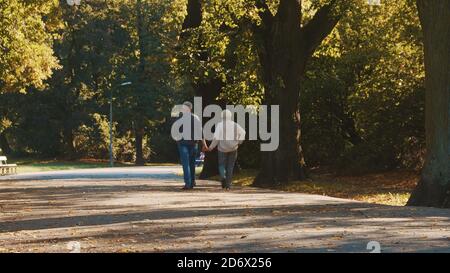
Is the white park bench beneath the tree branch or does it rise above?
beneath

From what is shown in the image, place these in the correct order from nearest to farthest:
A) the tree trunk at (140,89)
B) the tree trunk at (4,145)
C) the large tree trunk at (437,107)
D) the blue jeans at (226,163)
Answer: the large tree trunk at (437,107) → the blue jeans at (226,163) → the tree trunk at (140,89) → the tree trunk at (4,145)

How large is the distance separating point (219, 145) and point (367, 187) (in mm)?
5386

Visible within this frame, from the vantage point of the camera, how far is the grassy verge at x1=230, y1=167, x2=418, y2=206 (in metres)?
20.1

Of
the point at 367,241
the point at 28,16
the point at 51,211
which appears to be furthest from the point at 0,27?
the point at 367,241

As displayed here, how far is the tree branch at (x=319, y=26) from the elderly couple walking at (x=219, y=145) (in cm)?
431

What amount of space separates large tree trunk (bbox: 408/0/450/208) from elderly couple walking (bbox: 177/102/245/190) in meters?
6.70

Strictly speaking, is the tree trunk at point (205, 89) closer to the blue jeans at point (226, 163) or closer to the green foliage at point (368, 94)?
the green foliage at point (368, 94)

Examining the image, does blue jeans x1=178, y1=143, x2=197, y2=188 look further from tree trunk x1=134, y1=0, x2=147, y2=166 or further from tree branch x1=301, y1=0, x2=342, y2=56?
tree trunk x1=134, y1=0, x2=147, y2=166

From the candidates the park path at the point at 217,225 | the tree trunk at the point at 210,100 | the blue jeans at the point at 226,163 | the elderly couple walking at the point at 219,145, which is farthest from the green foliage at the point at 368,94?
the park path at the point at 217,225

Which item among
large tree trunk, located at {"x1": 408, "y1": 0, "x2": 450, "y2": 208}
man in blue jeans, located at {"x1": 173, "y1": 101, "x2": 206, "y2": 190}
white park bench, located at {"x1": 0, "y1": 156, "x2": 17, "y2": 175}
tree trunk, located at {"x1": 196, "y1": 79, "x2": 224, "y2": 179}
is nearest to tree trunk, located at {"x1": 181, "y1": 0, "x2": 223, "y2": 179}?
tree trunk, located at {"x1": 196, "y1": 79, "x2": 224, "y2": 179}

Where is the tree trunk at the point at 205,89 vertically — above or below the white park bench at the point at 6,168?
above

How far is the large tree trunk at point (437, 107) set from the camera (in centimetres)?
1496

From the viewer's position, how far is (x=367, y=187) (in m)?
24.3

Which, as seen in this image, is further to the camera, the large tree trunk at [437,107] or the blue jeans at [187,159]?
Result: the blue jeans at [187,159]
